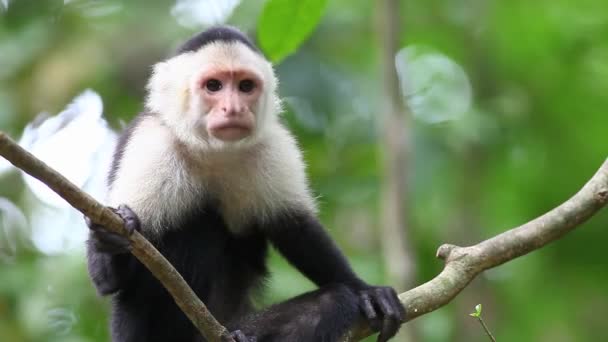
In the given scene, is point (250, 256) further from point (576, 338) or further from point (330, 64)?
point (576, 338)

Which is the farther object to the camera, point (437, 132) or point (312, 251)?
point (437, 132)

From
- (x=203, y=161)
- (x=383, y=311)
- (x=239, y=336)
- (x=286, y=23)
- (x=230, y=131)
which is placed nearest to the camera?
(x=286, y=23)

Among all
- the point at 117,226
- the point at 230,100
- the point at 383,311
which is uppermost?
the point at 230,100

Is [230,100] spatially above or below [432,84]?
below

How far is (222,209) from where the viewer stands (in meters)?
4.52

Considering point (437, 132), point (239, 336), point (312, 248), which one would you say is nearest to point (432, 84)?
point (437, 132)

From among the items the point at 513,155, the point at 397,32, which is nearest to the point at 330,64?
the point at 397,32

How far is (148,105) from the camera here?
4.75 m

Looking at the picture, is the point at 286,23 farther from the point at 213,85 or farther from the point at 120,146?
the point at 120,146

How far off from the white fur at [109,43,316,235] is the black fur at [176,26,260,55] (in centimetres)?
5

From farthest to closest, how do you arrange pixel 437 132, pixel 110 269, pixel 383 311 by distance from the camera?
pixel 437 132 < pixel 383 311 < pixel 110 269

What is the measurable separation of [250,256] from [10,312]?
92.5 inches

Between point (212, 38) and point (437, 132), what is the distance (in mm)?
2908

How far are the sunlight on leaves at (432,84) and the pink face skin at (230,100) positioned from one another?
3.28 m
